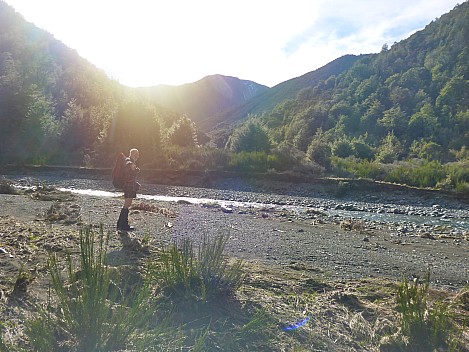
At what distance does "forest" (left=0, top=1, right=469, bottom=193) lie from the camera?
33.9m

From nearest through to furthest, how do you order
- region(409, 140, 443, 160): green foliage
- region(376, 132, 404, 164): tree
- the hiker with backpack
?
the hiker with backpack → region(409, 140, 443, 160): green foliage → region(376, 132, 404, 164): tree

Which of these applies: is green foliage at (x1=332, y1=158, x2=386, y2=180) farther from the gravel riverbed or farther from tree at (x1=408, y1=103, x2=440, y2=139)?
tree at (x1=408, y1=103, x2=440, y2=139)

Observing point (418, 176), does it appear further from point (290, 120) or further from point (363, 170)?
point (290, 120)

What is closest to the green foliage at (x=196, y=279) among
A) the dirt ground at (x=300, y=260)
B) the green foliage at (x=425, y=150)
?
the dirt ground at (x=300, y=260)

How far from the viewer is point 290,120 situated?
8000cm

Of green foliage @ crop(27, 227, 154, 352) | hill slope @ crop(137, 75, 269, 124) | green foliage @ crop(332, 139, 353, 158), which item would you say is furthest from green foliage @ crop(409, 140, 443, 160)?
hill slope @ crop(137, 75, 269, 124)

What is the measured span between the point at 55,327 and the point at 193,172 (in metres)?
28.7

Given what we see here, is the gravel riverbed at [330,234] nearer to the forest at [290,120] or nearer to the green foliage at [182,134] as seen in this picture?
the forest at [290,120]

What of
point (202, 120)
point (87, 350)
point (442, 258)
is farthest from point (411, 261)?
point (202, 120)

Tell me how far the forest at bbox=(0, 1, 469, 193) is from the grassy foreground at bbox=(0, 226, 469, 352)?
2499cm

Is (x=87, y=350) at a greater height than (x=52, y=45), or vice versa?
(x=52, y=45)

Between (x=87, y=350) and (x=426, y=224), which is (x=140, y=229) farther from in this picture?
(x=426, y=224)

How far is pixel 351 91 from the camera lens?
76.6m

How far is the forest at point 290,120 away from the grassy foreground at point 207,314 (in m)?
25.0
